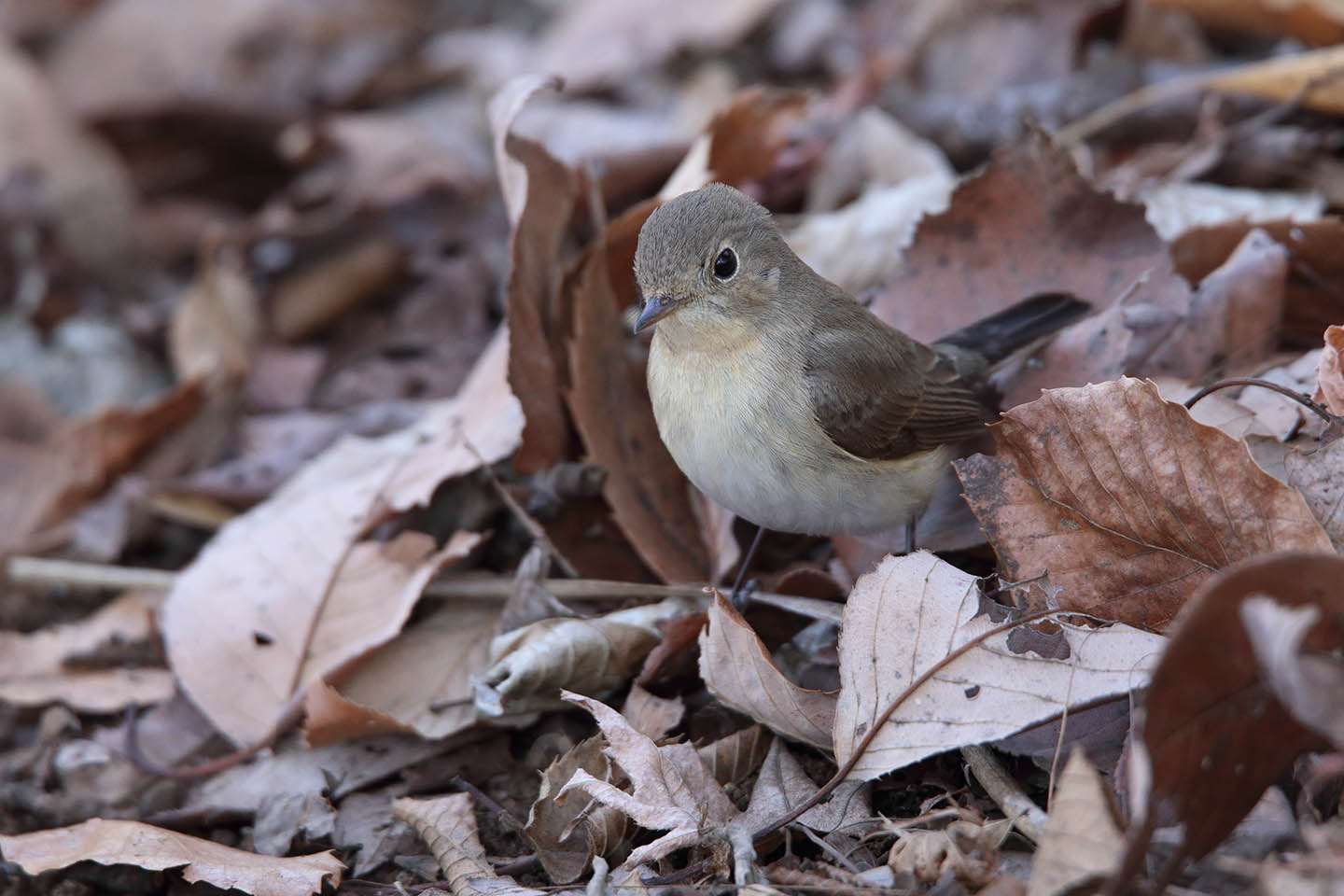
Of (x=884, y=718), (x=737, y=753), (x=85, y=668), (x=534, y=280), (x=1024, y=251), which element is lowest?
(x=85, y=668)

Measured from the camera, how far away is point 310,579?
4078 millimetres

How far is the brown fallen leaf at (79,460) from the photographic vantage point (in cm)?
526

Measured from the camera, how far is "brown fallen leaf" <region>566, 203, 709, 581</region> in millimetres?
4035

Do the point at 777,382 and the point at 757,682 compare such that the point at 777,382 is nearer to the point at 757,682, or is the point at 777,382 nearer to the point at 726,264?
the point at 726,264

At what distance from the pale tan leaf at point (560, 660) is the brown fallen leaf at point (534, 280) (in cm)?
73

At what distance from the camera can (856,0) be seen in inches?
299

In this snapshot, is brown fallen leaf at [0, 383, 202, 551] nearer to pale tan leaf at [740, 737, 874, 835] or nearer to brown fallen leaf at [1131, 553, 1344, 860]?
pale tan leaf at [740, 737, 874, 835]

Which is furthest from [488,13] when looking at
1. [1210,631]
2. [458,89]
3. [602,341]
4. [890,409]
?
[1210,631]

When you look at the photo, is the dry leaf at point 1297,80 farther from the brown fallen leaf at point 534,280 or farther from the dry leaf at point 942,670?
the dry leaf at point 942,670

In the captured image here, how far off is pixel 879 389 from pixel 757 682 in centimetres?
115

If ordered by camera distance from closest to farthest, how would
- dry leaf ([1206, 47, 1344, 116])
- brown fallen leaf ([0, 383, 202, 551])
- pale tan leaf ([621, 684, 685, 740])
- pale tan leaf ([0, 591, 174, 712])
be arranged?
A: pale tan leaf ([621, 684, 685, 740]) < pale tan leaf ([0, 591, 174, 712]) < dry leaf ([1206, 47, 1344, 116]) < brown fallen leaf ([0, 383, 202, 551])

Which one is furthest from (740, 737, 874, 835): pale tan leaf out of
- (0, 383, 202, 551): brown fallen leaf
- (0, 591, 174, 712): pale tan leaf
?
(0, 383, 202, 551): brown fallen leaf

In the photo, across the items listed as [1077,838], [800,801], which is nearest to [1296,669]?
[1077,838]

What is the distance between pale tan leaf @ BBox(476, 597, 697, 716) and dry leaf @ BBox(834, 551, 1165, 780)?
813 mm
